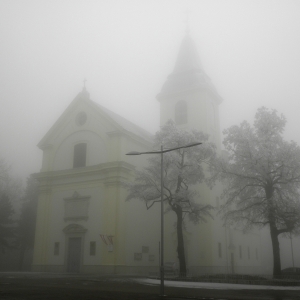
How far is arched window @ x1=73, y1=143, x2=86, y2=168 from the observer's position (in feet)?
133

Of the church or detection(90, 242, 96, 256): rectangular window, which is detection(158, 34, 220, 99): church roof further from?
detection(90, 242, 96, 256): rectangular window

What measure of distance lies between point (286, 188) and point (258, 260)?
26246mm

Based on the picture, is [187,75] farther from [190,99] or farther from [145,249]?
[145,249]

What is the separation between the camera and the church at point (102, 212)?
36000 millimetres

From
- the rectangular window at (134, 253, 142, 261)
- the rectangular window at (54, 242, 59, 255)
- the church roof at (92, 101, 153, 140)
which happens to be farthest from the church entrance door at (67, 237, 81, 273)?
the church roof at (92, 101, 153, 140)

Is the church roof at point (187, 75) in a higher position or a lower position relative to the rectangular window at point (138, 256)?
higher

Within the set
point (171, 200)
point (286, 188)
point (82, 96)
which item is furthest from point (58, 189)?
point (286, 188)

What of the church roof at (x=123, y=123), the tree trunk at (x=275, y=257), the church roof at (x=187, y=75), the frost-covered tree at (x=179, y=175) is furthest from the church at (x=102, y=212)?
the tree trunk at (x=275, y=257)

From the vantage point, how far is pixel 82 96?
42625mm

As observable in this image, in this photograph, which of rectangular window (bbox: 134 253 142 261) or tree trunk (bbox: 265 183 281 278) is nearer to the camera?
tree trunk (bbox: 265 183 281 278)

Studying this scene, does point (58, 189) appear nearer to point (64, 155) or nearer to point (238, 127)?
point (64, 155)

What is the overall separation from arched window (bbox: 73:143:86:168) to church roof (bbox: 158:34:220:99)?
13.4 meters

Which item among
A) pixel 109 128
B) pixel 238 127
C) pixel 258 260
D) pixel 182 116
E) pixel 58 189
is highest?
pixel 182 116

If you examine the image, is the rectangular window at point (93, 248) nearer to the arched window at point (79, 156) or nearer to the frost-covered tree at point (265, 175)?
the arched window at point (79, 156)
